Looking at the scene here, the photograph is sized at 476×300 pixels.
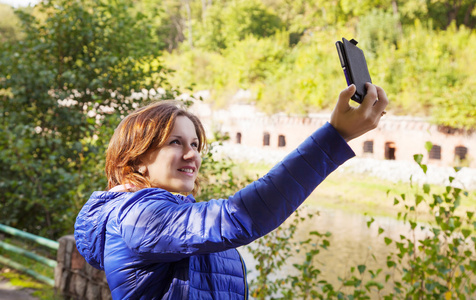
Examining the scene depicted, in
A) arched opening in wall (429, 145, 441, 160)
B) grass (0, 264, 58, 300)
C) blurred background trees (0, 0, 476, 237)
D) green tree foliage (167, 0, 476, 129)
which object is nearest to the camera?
grass (0, 264, 58, 300)

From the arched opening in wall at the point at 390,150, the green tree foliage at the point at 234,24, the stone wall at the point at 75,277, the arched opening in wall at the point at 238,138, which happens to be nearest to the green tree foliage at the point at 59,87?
the stone wall at the point at 75,277

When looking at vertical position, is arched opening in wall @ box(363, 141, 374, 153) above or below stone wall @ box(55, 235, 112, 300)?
below

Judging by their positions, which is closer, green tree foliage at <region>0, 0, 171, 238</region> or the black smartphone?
the black smartphone

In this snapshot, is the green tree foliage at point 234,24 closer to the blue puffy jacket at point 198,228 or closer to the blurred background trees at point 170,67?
the blurred background trees at point 170,67

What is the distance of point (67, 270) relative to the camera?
2881 millimetres

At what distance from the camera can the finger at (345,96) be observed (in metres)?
0.67

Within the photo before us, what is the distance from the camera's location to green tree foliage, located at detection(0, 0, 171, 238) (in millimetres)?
4543

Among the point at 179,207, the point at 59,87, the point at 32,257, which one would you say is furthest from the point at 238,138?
the point at 179,207

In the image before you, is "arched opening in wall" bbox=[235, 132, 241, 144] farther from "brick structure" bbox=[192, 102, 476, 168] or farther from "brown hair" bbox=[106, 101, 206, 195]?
"brown hair" bbox=[106, 101, 206, 195]

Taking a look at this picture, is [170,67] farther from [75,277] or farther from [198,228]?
[198,228]

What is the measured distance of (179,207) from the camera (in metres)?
0.75

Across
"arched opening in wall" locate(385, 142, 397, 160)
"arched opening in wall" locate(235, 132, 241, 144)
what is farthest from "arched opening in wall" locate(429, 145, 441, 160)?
"arched opening in wall" locate(235, 132, 241, 144)

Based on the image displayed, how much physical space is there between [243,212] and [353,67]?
30 centimetres

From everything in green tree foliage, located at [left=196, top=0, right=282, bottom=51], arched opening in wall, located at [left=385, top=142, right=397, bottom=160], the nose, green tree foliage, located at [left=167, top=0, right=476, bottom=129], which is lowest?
arched opening in wall, located at [left=385, top=142, right=397, bottom=160]
